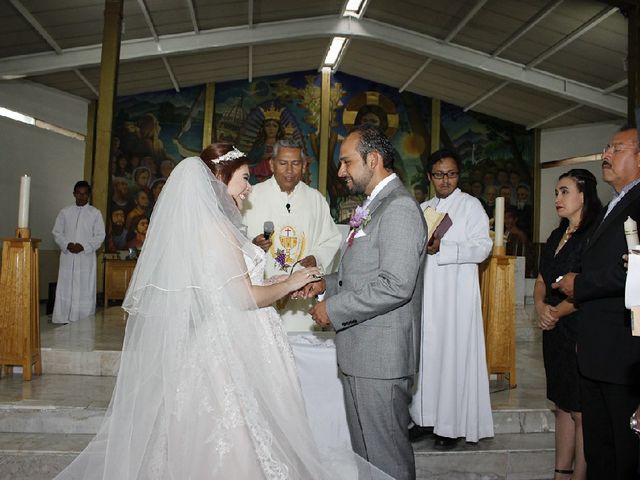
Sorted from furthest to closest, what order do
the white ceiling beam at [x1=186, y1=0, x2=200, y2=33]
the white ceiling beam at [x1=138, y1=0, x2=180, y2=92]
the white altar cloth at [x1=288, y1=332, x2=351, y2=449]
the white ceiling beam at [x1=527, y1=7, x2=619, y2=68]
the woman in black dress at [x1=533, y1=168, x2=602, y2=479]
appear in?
the white ceiling beam at [x1=186, y1=0, x2=200, y2=33] → the white ceiling beam at [x1=138, y1=0, x2=180, y2=92] → the white ceiling beam at [x1=527, y1=7, x2=619, y2=68] → the white altar cloth at [x1=288, y1=332, x2=351, y2=449] → the woman in black dress at [x1=533, y1=168, x2=602, y2=479]

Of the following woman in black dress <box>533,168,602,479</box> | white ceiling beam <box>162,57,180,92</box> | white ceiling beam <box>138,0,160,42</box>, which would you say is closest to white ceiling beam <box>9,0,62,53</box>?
white ceiling beam <box>138,0,160,42</box>

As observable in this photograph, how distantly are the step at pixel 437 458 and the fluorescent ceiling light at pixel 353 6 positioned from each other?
8472mm

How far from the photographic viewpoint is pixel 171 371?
2090mm

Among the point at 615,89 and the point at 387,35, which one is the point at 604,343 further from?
the point at 615,89

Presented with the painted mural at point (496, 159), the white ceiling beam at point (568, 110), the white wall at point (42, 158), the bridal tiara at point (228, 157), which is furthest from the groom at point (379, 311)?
the painted mural at point (496, 159)

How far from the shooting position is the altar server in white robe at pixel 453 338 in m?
3.31

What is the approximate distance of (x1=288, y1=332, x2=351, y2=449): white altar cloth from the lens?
3426 millimetres

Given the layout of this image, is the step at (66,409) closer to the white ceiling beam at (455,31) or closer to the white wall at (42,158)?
the white wall at (42,158)

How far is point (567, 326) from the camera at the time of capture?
2881 millimetres

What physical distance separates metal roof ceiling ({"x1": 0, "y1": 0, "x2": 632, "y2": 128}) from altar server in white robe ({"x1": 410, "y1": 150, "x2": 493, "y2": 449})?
606cm

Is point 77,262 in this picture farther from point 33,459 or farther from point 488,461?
point 488,461

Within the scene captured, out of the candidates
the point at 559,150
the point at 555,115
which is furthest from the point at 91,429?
the point at 559,150

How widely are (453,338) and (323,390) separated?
2.71 ft

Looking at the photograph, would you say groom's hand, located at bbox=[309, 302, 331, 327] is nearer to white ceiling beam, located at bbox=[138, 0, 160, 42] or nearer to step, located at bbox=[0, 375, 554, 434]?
step, located at bbox=[0, 375, 554, 434]
